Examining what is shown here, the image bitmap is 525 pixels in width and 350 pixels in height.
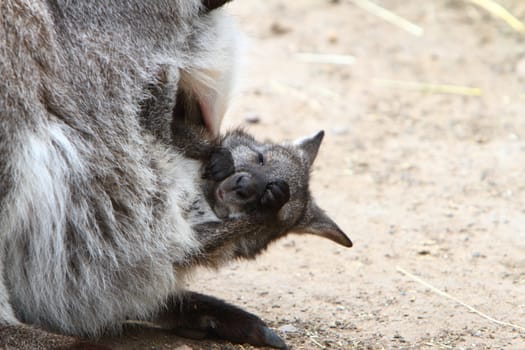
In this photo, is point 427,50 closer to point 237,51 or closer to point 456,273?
point 456,273

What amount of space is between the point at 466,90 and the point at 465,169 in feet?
4.57

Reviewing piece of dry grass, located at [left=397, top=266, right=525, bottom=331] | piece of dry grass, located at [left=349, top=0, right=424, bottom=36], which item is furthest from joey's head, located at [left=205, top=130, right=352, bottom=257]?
piece of dry grass, located at [left=349, top=0, right=424, bottom=36]

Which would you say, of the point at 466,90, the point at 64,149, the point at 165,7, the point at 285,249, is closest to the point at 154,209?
the point at 64,149

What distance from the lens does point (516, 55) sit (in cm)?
801

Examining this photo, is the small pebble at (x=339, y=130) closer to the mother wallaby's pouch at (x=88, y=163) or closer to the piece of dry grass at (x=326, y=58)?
the piece of dry grass at (x=326, y=58)

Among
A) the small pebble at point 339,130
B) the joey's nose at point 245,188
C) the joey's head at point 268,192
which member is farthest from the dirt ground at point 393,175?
the joey's nose at point 245,188

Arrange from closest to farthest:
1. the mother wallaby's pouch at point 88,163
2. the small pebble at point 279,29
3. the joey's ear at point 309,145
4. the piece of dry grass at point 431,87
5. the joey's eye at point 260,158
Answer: the mother wallaby's pouch at point 88,163, the joey's eye at point 260,158, the joey's ear at point 309,145, the piece of dry grass at point 431,87, the small pebble at point 279,29

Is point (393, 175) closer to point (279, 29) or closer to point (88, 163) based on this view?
point (279, 29)

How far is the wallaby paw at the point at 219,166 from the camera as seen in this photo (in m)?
4.07

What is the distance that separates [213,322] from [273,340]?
0.29 meters

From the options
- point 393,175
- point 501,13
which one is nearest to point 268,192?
point 393,175

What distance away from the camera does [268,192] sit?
400cm

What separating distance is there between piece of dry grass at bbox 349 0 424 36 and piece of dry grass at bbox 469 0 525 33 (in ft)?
2.38

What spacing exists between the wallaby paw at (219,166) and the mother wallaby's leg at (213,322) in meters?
0.56
